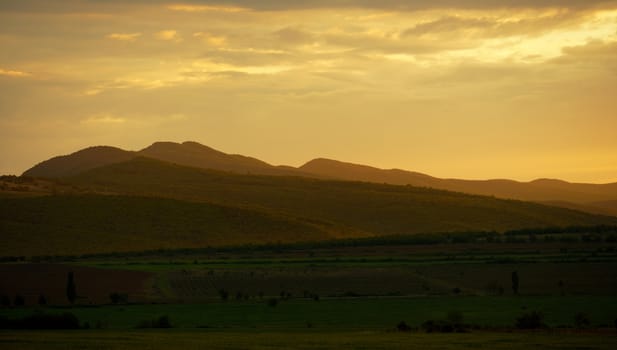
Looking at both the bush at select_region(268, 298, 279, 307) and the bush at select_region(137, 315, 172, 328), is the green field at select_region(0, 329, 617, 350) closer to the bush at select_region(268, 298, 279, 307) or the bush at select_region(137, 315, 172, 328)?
the bush at select_region(137, 315, 172, 328)

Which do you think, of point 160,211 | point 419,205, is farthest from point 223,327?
point 419,205

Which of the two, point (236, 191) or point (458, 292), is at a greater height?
point (236, 191)

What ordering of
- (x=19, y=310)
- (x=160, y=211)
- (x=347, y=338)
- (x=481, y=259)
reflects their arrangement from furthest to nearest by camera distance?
1. (x=160, y=211)
2. (x=481, y=259)
3. (x=19, y=310)
4. (x=347, y=338)

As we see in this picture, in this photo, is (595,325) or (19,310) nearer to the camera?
(595,325)

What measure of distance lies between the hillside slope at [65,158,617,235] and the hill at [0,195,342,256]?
14.7 metres

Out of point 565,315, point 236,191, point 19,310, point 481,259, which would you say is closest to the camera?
point 565,315

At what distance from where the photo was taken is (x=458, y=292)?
217ft

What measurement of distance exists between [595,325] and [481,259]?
3805 centimetres

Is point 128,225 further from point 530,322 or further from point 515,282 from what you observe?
point 530,322

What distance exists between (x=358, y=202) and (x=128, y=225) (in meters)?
55.2

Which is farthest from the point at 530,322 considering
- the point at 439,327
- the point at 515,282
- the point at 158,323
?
the point at 515,282

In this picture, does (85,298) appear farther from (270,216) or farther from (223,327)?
(270,216)

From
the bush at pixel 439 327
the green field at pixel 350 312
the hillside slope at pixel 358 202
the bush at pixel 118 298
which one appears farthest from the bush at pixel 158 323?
the hillside slope at pixel 358 202

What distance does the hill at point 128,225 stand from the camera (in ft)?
377
